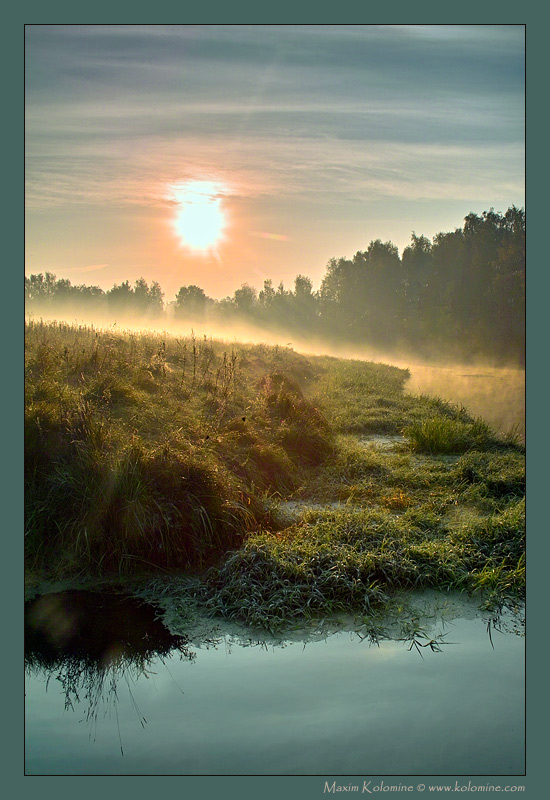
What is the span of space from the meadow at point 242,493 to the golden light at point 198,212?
1.83 metres

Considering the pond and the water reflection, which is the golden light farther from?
the pond

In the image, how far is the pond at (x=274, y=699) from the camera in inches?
129

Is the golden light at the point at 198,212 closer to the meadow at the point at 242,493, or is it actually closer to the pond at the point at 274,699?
the meadow at the point at 242,493

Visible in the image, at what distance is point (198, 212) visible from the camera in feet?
21.4

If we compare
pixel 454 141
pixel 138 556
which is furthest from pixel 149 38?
pixel 138 556

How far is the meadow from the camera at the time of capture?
4.90 meters

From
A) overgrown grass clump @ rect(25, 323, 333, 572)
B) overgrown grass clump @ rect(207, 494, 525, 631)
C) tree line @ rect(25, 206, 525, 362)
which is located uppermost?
tree line @ rect(25, 206, 525, 362)

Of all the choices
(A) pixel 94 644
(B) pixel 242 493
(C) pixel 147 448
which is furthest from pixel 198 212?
(A) pixel 94 644

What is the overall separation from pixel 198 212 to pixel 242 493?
9.05ft

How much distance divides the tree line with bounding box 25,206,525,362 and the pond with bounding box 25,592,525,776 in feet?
11.7

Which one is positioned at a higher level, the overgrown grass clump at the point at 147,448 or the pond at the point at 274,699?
the overgrown grass clump at the point at 147,448

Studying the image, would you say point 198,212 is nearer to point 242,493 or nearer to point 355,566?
A: point 242,493

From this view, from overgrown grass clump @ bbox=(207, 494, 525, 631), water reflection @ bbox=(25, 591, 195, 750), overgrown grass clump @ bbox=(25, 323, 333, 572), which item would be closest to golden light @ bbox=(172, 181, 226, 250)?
overgrown grass clump @ bbox=(25, 323, 333, 572)

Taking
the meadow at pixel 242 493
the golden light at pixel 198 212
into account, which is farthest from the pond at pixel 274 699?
the golden light at pixel 198 212
